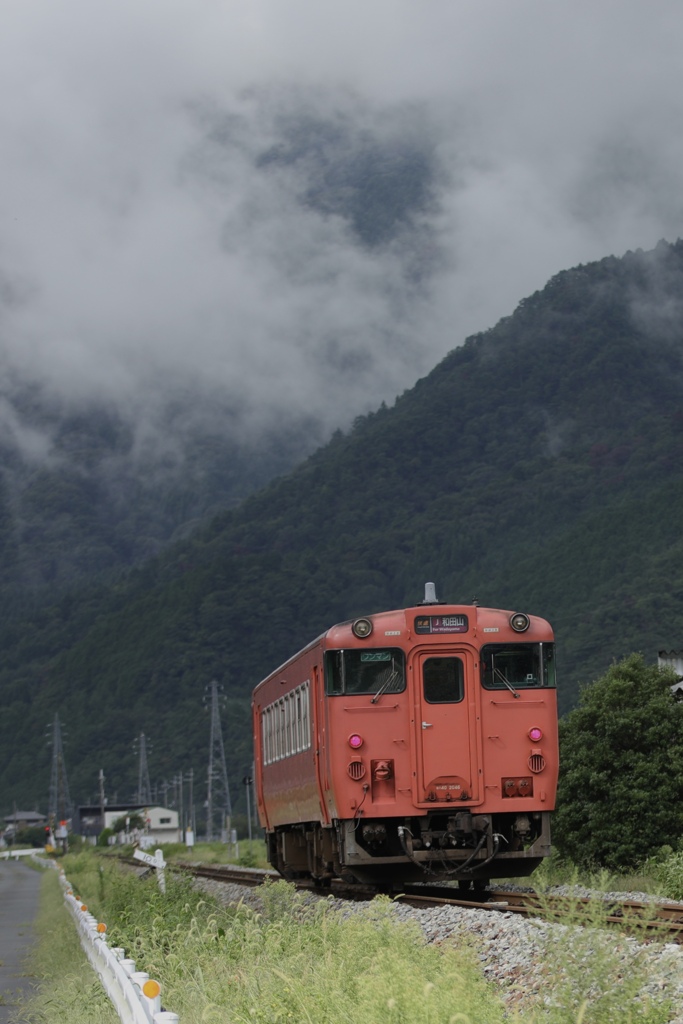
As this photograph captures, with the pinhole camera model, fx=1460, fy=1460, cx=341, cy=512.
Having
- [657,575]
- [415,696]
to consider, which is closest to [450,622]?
[415,696]

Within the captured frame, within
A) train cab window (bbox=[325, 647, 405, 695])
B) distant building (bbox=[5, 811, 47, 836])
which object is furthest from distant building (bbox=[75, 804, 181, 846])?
train cab window (bbox=[325, 647, 405, 695])

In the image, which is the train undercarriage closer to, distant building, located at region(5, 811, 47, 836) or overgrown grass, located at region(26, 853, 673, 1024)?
overgrown grass, located at region(26, 853, 673, 1024)

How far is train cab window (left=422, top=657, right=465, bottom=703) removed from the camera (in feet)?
55.4

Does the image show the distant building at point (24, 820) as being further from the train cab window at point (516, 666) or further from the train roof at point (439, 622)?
the train cab window at point (516, 666)

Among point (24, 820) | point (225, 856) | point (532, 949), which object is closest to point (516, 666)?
point (532, 949)

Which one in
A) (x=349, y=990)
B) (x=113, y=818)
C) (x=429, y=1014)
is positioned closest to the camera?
(x=429, y=1014)

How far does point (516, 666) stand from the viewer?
1709 centimetres

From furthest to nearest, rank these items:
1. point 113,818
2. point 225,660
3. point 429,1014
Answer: point 225,660 < point 113,818 < point 429,1014

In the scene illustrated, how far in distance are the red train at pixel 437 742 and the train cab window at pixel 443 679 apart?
12 millimetres

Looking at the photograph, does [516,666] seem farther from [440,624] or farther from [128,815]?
[128,815]

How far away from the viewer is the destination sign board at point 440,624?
17125 millimetres

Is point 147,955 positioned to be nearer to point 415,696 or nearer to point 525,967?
point 525,967

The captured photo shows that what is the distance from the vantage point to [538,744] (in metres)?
16.9

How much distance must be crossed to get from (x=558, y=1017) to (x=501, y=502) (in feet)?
599
